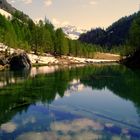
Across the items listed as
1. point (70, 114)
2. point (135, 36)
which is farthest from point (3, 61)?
point (70, 114)

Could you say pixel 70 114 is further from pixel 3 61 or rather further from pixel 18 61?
pixel 18 61

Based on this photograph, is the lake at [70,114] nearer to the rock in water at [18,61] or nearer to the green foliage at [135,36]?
the rock in water at [18,61]

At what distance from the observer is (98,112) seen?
41.4m

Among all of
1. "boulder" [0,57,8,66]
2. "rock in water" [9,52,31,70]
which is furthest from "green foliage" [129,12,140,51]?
"boulder" [0,57,8,66]

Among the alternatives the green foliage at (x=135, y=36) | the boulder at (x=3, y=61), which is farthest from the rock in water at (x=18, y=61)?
the green foliage at (x=135, y=36)

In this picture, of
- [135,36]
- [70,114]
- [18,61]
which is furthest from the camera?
[135,36]

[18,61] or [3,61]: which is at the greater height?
[3,61]

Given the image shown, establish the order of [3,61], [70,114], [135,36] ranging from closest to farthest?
1. [70,114]
2. [3,61]
3. [135,36]

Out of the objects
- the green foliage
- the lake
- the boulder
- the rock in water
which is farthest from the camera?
the green foliage

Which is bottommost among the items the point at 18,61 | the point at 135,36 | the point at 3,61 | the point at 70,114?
the point at 70,114

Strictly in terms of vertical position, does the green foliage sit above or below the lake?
above

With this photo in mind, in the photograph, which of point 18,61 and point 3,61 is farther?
point 18,61

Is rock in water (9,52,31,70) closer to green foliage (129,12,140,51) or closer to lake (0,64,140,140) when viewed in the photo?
green foliage (129,12,140,51)

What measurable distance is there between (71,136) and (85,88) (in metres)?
37.5
